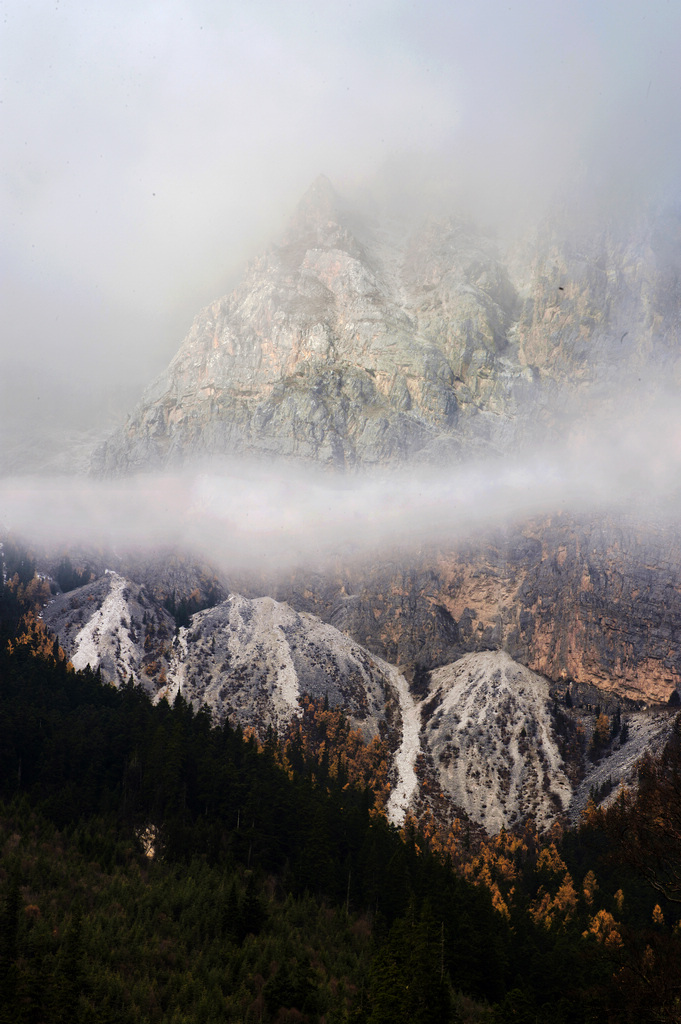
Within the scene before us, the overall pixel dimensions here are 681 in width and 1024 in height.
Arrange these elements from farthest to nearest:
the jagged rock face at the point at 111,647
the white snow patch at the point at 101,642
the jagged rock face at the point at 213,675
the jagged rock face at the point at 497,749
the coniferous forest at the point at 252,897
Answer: the white snow patch at the point at 101,642, the jagged rock face at the point at 111,647, the jagged rock face at the point at 213,675, the jagged rock face at the point at 497,749, the coniferous forest at the point at 252,897

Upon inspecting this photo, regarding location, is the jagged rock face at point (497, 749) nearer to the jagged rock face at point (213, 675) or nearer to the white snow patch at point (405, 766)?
the white snow patch at point (405, 766)

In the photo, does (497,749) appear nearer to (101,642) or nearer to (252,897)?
(101,642)

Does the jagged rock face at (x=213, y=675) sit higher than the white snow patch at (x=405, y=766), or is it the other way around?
the jagged rock face at (x=213, y=675)

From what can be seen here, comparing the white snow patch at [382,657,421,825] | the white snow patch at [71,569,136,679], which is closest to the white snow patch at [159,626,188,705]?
the white snow patch at [71,569,136,679]

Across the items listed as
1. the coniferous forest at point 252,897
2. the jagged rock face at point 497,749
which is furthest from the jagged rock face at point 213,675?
the coniferous forest at point 252,897

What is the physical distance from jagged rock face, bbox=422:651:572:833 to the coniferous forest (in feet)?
115

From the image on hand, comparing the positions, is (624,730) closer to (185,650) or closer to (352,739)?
(352,739)

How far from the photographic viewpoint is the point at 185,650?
199 meters

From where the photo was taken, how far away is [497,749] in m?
168

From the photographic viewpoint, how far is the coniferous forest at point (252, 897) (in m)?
33.1

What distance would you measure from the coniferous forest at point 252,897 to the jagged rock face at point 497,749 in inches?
1376

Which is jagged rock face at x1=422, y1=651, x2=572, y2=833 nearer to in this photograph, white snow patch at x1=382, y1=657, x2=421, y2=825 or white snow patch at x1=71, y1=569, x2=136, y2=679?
white snow patch at x1=382, y1=657, x2=421, y2=825

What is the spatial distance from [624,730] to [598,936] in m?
106

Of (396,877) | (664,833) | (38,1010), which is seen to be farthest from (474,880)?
(664,833)
